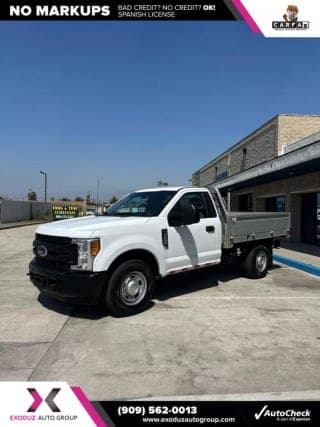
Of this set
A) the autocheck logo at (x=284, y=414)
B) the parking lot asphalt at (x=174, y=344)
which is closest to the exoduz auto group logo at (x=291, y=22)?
the parking lot asphalt at (x=174, y=344)

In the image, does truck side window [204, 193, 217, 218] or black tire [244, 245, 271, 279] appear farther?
black tire [244, 245, 271, 279]

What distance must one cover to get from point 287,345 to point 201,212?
9.97 feet

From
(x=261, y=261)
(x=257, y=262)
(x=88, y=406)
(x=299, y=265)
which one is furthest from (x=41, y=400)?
(x=299, y=265)

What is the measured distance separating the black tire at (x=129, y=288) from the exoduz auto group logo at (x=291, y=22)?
7681mm

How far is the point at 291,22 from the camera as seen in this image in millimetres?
8953

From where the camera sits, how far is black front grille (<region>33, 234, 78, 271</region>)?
4773 millimetres

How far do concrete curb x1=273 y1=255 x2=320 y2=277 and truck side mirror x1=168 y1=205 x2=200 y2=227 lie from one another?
4.66m

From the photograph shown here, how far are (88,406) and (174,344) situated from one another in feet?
4.97

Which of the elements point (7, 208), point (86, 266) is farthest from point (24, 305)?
point (7, 208)

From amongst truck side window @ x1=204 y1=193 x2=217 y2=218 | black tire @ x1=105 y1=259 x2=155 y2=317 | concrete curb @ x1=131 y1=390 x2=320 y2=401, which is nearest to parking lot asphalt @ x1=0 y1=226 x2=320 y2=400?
concrete curb @ x1=131 y1=390 x2=320 y2=401

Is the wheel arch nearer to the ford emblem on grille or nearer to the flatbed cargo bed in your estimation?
the ford emblem on grille

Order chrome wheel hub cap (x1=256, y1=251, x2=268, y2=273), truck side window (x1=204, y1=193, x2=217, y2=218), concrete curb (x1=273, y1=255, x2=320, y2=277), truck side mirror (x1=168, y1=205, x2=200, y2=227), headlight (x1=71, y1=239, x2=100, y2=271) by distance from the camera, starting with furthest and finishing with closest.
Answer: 1. concrete curb (x1=273, y1=255, x2=320, y2=277)
2. chrome wheel hub cap (x1=256, y1=251, x2=268, y2=273)
3. truck side window (x1=204, y1=193, x2=217, y2=218)
4. truck side mirror (x1=168, y1=205, x2=200, y2=227)
5. headlight (x1=71, y1=239, x2=100, y2=271)

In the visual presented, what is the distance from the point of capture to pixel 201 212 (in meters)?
6.50

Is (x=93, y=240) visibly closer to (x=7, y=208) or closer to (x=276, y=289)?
(x=276, y=289)
